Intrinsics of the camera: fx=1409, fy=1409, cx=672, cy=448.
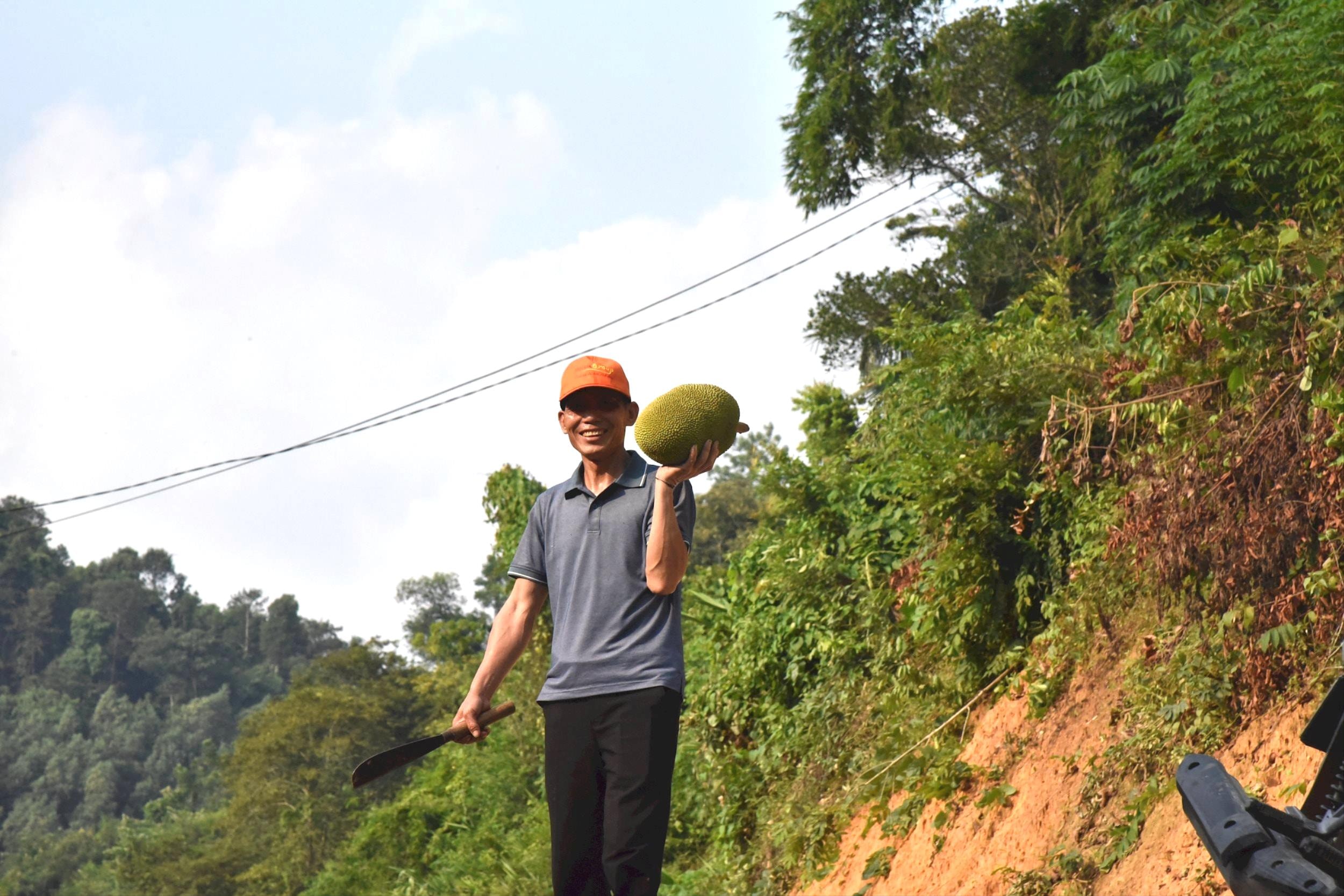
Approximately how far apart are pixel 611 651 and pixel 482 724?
499 mm

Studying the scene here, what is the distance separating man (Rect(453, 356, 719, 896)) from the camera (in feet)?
12.0

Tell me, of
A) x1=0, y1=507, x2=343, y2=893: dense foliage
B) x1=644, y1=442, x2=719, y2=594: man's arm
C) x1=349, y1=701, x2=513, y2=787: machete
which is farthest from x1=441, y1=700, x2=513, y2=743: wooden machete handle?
x1=0, y1=507, x2=343, y2=893: dense foliage

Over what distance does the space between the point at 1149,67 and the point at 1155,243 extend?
6.07 feet

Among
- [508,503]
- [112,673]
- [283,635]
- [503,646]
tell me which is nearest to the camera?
[503,646]

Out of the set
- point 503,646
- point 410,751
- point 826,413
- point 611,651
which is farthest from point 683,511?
point 826,413

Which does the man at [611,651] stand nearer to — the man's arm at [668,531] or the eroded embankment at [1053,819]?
the man's arm at [668,531]

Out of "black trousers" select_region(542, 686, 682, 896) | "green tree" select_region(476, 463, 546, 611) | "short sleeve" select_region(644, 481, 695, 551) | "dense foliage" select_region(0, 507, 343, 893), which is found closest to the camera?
"black trousers" select_region(542, 686, 682, 896)

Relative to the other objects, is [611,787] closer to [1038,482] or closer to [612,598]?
[612,598]

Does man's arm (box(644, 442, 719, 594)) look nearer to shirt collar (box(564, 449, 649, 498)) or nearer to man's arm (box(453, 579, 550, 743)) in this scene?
shirt collar (box(564, 449, 649, 498))

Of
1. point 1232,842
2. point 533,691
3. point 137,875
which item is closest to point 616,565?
point 1232,842

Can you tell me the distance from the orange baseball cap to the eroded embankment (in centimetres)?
286

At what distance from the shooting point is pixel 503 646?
13.4ft

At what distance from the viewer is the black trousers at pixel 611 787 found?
11.9ft

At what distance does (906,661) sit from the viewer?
898cm
